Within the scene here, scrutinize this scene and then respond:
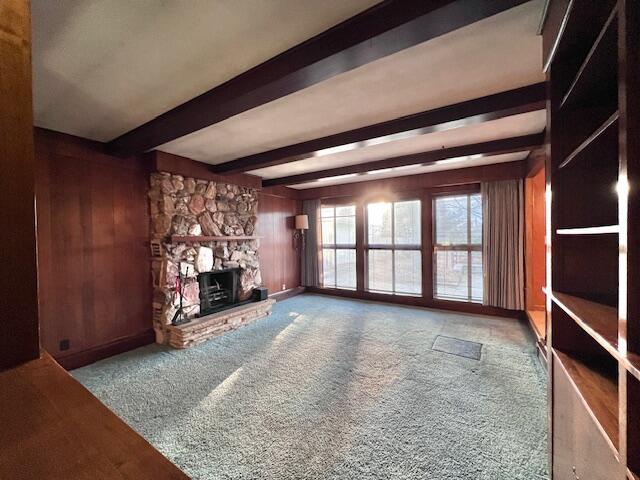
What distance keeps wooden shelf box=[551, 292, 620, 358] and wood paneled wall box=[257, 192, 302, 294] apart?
4.65 meters

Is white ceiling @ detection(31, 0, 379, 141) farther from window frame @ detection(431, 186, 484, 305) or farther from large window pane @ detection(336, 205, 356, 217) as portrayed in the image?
large window pane @ detection(336, 205, 356, 217)

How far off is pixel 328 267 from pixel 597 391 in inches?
207

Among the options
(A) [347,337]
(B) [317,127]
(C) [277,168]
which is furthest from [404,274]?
(B) [317,127]

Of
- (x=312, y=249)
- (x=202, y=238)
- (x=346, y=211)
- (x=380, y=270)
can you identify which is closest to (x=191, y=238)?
(x=202, y=238)

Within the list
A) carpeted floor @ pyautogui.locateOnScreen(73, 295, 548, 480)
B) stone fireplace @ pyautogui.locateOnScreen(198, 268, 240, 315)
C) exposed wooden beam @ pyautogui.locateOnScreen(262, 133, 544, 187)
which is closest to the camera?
carpeted floor @ pyautogui.locateOnScreen(73, 295, 548, 480)

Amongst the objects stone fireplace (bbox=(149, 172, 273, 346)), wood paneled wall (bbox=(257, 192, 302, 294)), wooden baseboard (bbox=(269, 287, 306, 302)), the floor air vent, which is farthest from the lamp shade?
the floor air vent

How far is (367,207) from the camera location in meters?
5.68

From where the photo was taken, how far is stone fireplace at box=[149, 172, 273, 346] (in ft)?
11.7

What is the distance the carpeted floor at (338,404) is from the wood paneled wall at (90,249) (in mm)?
360

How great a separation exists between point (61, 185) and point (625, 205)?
4140mm

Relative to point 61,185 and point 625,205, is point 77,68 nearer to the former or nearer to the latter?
point 61,185

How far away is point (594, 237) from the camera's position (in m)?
1.33

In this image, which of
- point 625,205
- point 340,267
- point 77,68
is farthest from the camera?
point 340,267

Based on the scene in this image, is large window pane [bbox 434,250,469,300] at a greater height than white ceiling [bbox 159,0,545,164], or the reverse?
white ceiling [bbox 159,0,545,164]
